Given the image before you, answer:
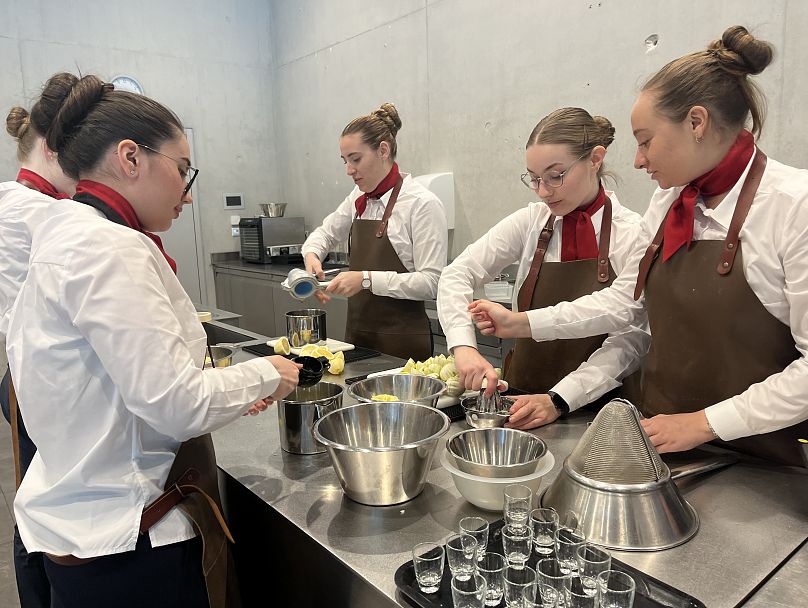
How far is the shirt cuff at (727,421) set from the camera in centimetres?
132

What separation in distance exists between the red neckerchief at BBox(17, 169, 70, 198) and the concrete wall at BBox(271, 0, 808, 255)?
2.87m

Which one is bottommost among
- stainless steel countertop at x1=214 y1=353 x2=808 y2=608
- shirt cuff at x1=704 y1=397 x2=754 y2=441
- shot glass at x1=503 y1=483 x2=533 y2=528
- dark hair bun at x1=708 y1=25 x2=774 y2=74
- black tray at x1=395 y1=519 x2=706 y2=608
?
stainless steel countertop at x1=214 y1=353 x2=808 y2=608

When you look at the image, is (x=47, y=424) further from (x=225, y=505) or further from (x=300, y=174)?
(x=300, y=174)

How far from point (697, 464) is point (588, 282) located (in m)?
0.75

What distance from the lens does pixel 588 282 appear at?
200 cm

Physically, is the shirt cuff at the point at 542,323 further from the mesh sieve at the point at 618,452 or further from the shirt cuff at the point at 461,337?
the mesh sieve at the point at 618,452

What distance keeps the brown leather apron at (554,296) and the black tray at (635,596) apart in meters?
0.97

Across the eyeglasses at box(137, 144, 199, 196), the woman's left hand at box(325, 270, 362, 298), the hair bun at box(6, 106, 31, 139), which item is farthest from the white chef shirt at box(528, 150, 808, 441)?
the hair bun at box(6, 106, 31, 139)

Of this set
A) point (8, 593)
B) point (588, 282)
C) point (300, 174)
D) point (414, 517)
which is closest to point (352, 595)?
point (414, 517)

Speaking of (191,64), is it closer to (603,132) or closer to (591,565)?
(603,132)

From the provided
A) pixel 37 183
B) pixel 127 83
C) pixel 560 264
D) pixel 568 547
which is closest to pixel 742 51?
pixel 560 264

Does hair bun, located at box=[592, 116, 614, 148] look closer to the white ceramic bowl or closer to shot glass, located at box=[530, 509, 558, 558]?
the white ceramic bowl

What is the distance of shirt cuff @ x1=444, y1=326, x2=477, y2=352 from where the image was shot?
75.6 inches

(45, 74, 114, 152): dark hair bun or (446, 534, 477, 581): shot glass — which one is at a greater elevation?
(45, 74, 114, 152): dark hair bun
